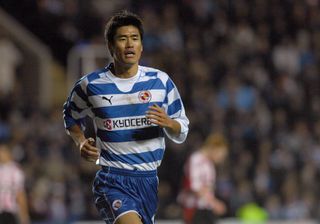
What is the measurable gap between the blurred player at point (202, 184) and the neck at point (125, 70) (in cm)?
456

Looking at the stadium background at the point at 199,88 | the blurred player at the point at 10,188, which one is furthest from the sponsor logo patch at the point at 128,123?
the stadium background at the point at 199,88

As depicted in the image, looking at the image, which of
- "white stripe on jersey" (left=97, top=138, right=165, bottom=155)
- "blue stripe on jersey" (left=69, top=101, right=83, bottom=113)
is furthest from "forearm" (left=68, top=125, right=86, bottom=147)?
"white stripe on jersey" (left=97, top=138, right=165, bottom=155)

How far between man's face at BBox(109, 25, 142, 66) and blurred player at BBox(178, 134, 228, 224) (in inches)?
186

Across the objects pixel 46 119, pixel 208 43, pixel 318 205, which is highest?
pixel 208 43

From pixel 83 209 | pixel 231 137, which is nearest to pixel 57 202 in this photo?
pixel 83 209

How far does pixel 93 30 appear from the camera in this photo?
18812mm

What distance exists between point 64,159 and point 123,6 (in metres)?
3.90

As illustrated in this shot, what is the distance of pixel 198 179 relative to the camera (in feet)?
38.9

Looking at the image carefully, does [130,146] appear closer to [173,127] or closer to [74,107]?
[173,127]

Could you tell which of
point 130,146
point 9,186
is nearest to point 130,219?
point 130,146

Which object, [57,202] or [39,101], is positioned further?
[39,101]

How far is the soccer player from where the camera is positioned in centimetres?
704

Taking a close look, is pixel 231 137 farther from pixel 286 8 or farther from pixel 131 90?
pixel 131 90

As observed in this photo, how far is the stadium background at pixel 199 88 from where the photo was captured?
1597 centimetres
